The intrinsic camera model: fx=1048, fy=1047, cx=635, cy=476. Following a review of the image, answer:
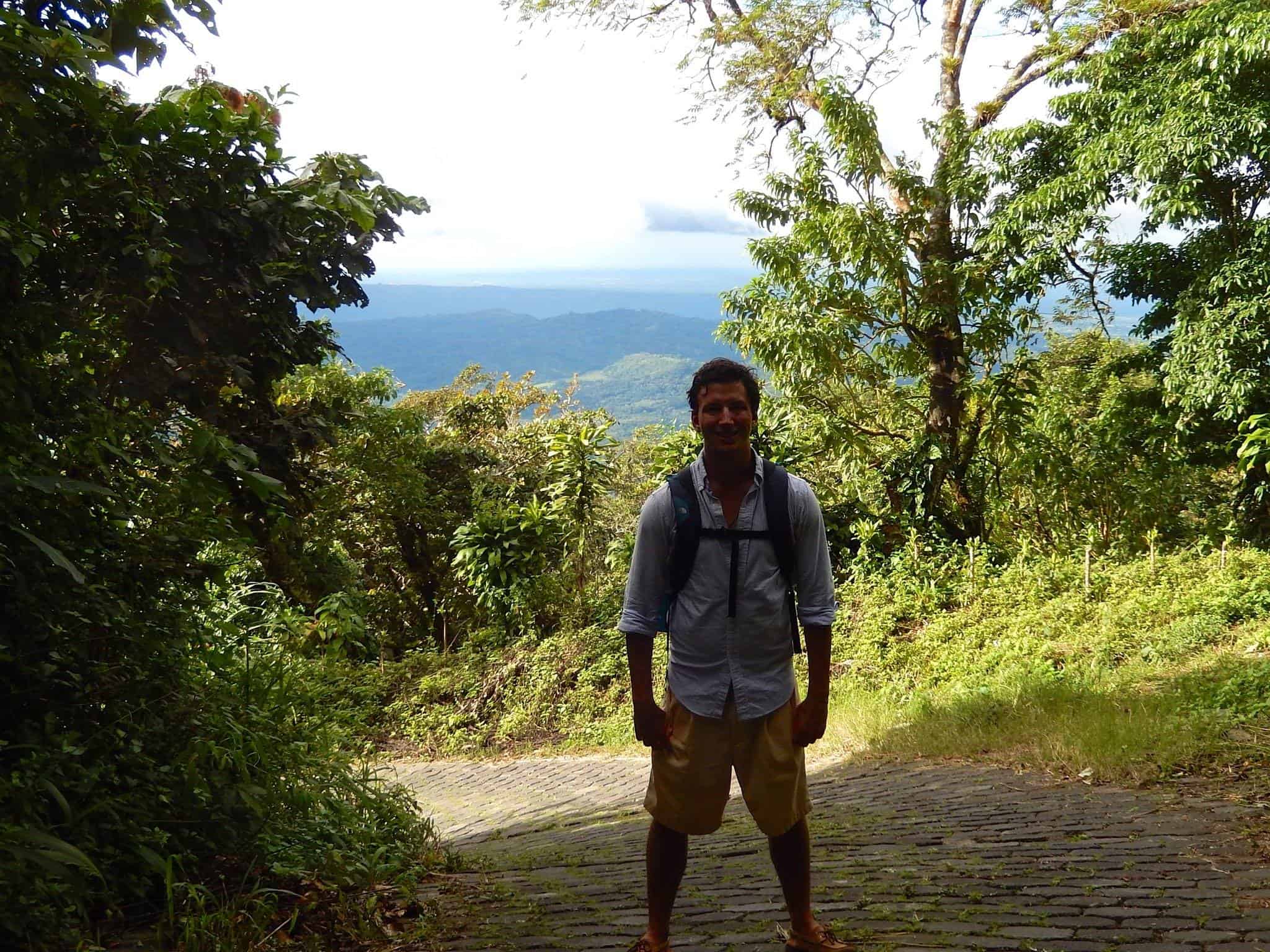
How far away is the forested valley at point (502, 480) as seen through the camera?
12.2 feet

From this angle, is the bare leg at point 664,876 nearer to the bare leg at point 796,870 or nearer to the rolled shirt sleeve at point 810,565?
the bare leg at point 796,870

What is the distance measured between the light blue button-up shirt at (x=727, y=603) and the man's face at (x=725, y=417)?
142 millimetres

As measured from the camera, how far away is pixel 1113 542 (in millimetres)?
13234

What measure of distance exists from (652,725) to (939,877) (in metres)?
1.82

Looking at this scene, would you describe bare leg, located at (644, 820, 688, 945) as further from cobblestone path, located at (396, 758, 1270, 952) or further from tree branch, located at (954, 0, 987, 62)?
tree branch, located at (954, 0, 987, 62)

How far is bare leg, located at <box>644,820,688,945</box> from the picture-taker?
11.3 ft

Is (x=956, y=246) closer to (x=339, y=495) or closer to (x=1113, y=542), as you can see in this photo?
(x=1113, y=542)

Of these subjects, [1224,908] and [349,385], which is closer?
[1224,908]

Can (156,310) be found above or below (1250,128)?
below

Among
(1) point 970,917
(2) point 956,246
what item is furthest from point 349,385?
(1) point 970,917

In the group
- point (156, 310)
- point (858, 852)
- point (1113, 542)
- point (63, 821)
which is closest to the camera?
point (63, 821)

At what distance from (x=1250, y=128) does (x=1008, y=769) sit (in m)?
7.66

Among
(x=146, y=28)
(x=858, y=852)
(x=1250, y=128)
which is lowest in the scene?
(x=858, y=852)

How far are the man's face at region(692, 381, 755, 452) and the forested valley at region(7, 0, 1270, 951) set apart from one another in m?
1.53
